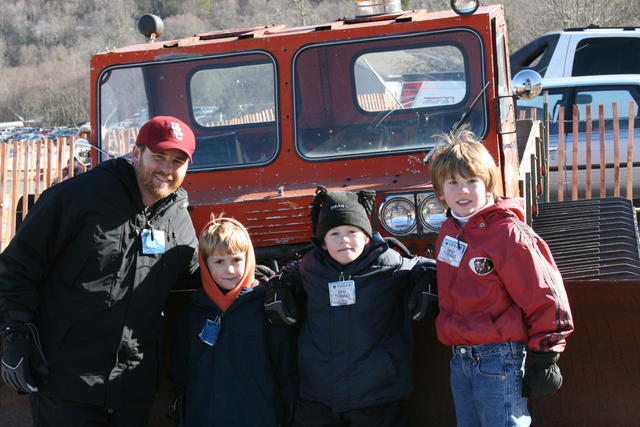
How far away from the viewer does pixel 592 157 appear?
11289mm

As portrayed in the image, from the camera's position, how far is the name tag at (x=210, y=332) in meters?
3.64

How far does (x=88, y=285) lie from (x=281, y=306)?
0.79 meters

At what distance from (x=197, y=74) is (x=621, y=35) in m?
9.59

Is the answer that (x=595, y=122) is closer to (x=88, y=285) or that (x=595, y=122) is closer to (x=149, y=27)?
(x=149, y=27)

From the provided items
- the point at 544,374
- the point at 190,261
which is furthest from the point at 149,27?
the point at 544,374

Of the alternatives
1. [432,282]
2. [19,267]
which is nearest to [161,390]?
[19,267]

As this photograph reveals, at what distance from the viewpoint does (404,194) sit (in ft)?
15.0

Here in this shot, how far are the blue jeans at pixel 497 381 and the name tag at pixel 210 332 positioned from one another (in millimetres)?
1056

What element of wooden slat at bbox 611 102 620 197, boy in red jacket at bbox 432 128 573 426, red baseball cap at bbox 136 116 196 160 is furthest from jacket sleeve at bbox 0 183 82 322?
wooden slat at bbox 611 102 620 197

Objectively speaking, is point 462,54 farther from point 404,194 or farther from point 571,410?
point 571,410

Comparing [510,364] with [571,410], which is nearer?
[510,364]

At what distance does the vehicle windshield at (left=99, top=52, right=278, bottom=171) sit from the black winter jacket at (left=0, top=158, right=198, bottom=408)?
70.5 inches

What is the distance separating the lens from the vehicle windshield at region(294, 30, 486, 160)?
513cm

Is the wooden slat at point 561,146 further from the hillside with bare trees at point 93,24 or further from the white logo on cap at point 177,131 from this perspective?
the hillside with bare trees at point 93,24
